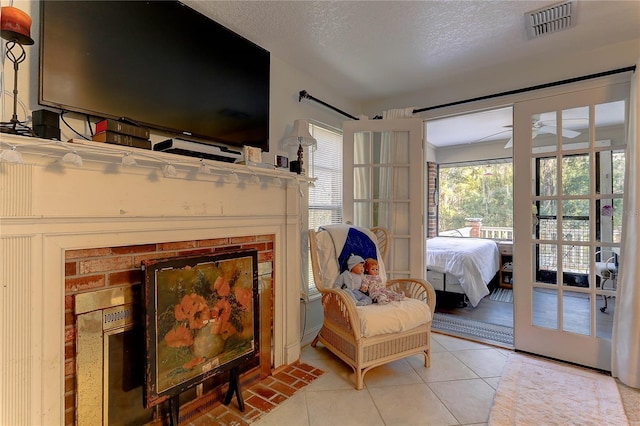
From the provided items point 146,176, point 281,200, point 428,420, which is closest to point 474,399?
point 428,420

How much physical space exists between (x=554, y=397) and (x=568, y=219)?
1.31 metres

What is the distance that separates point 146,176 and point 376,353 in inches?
68.5

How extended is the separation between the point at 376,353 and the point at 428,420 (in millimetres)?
464

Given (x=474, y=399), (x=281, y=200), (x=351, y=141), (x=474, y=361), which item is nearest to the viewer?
(x=474, y=399)

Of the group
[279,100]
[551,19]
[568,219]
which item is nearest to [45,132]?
[279,100]

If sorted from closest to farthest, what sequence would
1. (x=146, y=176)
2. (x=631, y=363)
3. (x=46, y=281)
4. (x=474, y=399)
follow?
1. (x=46, y=281)
2. (x=146, y=176)
3. (x=474, y=399)
4. (x=631, y=363)

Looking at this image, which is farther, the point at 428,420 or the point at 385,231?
the point at 385,231

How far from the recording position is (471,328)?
3.05 m

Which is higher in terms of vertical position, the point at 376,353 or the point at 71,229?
the point at 71,229

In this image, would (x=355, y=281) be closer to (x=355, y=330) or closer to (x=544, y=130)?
(x=355, y=330)

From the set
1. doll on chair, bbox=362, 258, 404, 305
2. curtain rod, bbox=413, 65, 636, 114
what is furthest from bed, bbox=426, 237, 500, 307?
curtain rod, bbox=413, 65, 636, 114

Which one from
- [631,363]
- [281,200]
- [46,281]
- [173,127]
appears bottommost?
[631,363]

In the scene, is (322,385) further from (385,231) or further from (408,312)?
(385,231)

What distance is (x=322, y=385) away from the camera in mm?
2012
